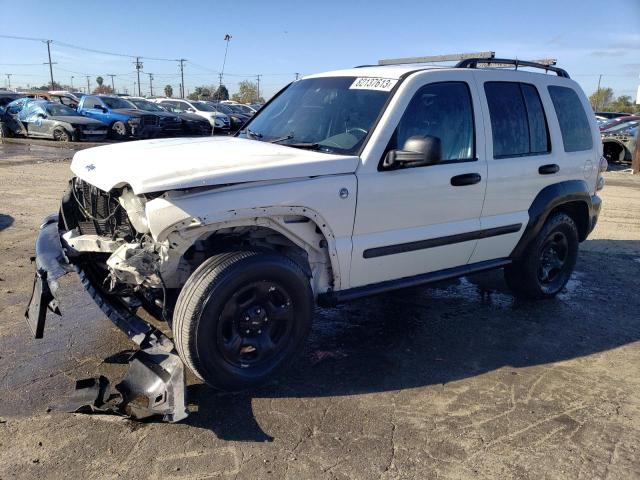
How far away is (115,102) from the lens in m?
21.4

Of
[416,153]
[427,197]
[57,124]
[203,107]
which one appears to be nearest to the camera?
[416,153]

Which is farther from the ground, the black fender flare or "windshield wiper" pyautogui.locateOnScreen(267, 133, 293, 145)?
"windshield wiper" pyautogui.locateOnScreen(267, 133, 293, 145)

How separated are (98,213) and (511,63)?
3672 millimetres

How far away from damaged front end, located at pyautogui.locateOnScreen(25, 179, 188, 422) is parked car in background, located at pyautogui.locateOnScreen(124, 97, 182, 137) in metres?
Answer: 17.5

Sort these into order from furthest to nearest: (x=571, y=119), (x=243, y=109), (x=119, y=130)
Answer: (x=243, y=109), (x=119, y=130), (x=571, y=119)

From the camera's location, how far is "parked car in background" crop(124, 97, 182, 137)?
68.4ft

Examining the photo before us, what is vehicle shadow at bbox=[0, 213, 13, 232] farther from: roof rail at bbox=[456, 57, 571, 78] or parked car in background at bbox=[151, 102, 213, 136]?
parked car in background at bbox=[151, 102, 213, 136]

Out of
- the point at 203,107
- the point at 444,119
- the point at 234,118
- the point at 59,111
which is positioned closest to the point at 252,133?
the point at 444,119

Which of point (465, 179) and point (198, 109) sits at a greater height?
point (465, 179)

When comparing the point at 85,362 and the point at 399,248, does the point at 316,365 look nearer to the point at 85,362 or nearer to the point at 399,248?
the point at 399,248

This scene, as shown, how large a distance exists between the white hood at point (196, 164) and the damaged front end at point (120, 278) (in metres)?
0.18

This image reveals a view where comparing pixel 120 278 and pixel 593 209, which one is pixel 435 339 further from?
pixel 120 278

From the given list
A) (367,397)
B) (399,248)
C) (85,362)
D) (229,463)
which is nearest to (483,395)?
(367,397)

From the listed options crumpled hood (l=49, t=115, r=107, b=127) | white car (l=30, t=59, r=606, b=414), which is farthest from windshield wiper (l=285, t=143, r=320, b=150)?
crumpled hood (l=49, t=115, r=107, b=127)
